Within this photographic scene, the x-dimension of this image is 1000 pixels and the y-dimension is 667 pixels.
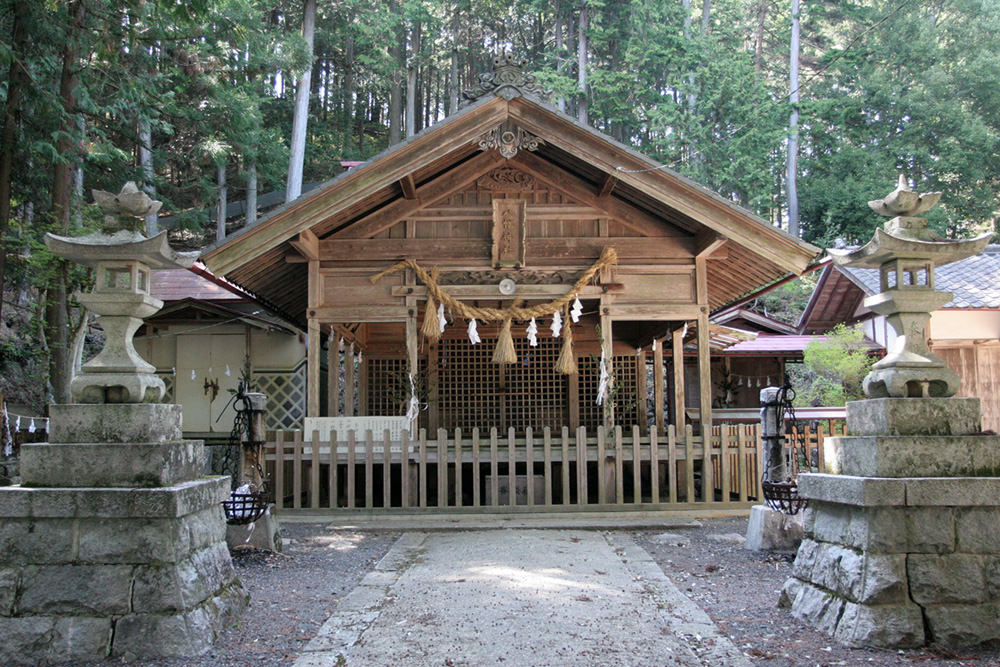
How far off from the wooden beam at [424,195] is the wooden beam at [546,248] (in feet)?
0.64

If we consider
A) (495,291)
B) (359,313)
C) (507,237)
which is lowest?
(359,313)

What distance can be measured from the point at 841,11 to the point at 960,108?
6967 mm

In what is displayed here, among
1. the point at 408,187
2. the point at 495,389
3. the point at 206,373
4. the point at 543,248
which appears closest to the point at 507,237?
the point at 543,248

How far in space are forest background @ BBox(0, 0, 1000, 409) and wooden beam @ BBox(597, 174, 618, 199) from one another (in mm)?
11155

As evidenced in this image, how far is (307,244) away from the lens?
1102cm

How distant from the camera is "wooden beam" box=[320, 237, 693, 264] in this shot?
11.6 meters

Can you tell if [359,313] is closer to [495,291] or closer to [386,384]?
[495,291]

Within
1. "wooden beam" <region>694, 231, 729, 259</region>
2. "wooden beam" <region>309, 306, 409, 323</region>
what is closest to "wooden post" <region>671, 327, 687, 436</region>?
"wooden beam" <region>694, 231, 729, 259</region>

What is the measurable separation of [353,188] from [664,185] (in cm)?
457

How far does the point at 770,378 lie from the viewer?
68.1 ft

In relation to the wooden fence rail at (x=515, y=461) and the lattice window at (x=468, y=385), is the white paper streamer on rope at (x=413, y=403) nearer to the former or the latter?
the wooden fence rail at (x=515, y=461)

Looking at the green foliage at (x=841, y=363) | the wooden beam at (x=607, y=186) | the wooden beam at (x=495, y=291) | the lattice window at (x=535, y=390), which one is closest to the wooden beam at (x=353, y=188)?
the wooden beam at (x=495, y=291)

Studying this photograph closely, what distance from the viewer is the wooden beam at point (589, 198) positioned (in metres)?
11.9

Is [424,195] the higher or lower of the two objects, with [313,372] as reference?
higher
